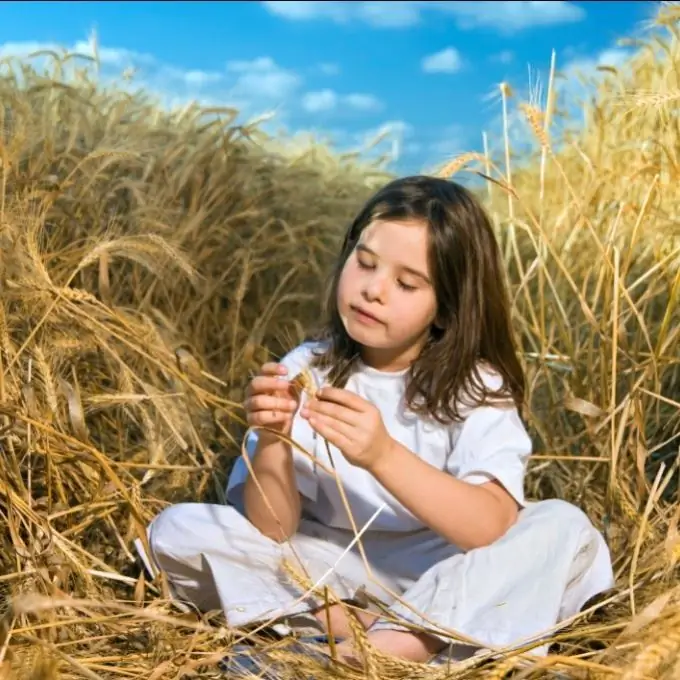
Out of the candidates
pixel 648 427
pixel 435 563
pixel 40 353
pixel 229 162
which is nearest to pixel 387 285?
pixel 435 563

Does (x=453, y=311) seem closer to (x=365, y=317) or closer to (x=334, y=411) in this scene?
(x=365, y=317)

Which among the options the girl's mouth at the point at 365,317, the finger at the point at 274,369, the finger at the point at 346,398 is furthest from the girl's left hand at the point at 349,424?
the girl's mouth at the point at 365,317

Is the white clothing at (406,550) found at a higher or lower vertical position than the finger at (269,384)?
lower

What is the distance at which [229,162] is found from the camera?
2871 mm

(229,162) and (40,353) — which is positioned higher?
(229,162)

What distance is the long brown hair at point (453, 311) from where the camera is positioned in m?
1.75

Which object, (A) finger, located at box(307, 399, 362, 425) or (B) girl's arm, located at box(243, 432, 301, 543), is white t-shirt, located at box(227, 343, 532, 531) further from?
(A) finger, located at box(307, 399, 362, 425)

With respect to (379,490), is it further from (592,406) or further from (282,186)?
(282,186)

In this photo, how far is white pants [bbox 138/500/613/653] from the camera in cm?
156

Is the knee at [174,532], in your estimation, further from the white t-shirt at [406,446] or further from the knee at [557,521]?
the knee at [557,521]

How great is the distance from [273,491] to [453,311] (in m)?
0.44

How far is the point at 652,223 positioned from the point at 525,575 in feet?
3.66

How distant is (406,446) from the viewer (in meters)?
1.75

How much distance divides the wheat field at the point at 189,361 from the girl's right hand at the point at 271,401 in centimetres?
24
